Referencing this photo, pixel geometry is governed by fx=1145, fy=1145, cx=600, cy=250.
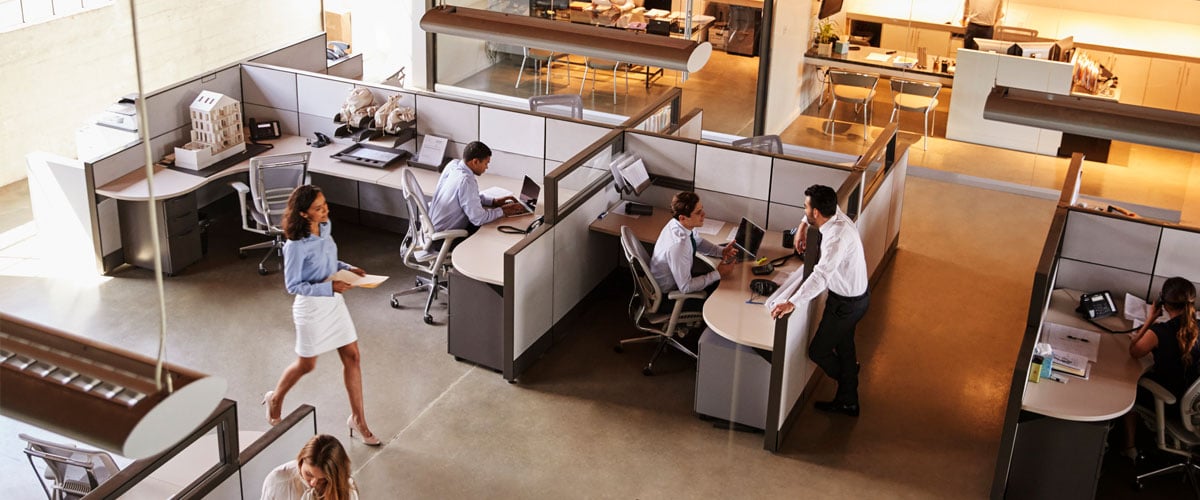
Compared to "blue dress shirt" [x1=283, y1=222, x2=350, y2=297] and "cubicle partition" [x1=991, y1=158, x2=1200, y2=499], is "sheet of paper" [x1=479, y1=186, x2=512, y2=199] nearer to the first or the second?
"blue dress shirt" [x1=283, y1=222, x2=350, y2=297]

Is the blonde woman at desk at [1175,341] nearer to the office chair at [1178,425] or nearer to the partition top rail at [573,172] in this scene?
the office chair at [1178,425]

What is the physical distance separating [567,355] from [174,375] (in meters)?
4.46

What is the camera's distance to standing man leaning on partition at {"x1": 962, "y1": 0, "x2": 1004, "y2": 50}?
29.4 feet

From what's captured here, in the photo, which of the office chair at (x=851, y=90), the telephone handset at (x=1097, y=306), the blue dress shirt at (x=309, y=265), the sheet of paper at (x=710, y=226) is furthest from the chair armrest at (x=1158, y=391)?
the office chair at (x=851, y=90)

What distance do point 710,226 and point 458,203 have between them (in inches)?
57.4

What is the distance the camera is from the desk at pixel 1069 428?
4.86 metres

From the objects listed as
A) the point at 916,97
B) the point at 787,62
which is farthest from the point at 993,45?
the point at 787,62

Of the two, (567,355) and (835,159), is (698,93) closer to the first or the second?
(835,159)

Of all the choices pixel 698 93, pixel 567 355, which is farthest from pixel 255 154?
pixel 698 93

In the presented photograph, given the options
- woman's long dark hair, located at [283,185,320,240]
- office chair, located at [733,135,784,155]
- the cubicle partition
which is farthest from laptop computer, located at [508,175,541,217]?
the cubicle partition

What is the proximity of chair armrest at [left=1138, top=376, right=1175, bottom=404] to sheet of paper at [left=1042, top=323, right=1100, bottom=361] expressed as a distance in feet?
0.77

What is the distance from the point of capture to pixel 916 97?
9.52 meters

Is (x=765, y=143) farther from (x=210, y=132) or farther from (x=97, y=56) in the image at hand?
(x=97, y=56)

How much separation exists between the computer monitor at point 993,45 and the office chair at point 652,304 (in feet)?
14.4
